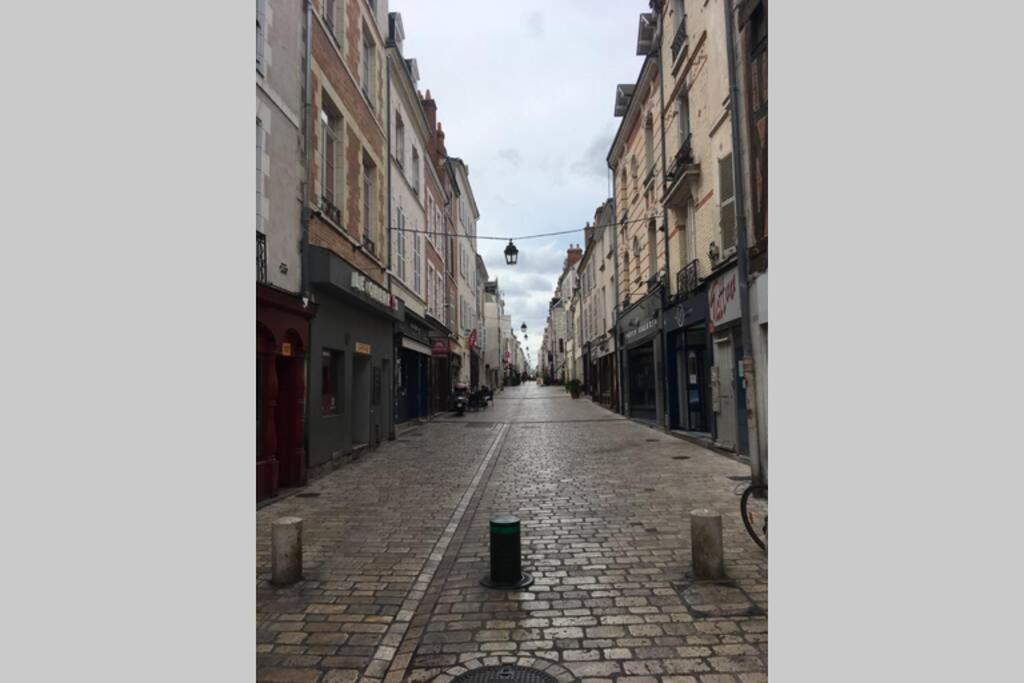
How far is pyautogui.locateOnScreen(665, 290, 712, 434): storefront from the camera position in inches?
564

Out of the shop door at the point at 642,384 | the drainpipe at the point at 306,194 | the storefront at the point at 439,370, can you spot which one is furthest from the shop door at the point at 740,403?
the storefront at the point at 439,370

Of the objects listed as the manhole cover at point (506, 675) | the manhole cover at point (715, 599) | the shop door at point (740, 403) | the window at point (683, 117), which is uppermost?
the window at point (683, 117)

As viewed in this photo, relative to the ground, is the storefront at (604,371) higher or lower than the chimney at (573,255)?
lower

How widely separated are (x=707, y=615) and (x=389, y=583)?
2451 mm

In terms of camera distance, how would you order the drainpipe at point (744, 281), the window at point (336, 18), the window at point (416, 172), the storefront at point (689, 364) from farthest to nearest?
the window at point (416, 172) < the storefront at point (689, 364) < the window at point (336, 18) < the drainpipe at point (744, 281)

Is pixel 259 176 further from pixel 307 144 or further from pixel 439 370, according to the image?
pixel 439 370

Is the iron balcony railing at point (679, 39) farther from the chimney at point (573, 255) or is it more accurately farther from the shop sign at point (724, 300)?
the chimney at point (573, 255)

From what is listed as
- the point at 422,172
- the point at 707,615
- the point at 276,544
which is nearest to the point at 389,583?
the point at 276,544

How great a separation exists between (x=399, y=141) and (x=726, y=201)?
9.74 meters

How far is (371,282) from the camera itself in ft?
41.8

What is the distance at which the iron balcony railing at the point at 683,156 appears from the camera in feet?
48.3

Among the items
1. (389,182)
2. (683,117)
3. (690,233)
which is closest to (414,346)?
(389,182)

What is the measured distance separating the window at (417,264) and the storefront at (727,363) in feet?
31.1

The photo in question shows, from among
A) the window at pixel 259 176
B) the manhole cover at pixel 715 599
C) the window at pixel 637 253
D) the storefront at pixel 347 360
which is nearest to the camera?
the manhole cover at pixel 715 599
